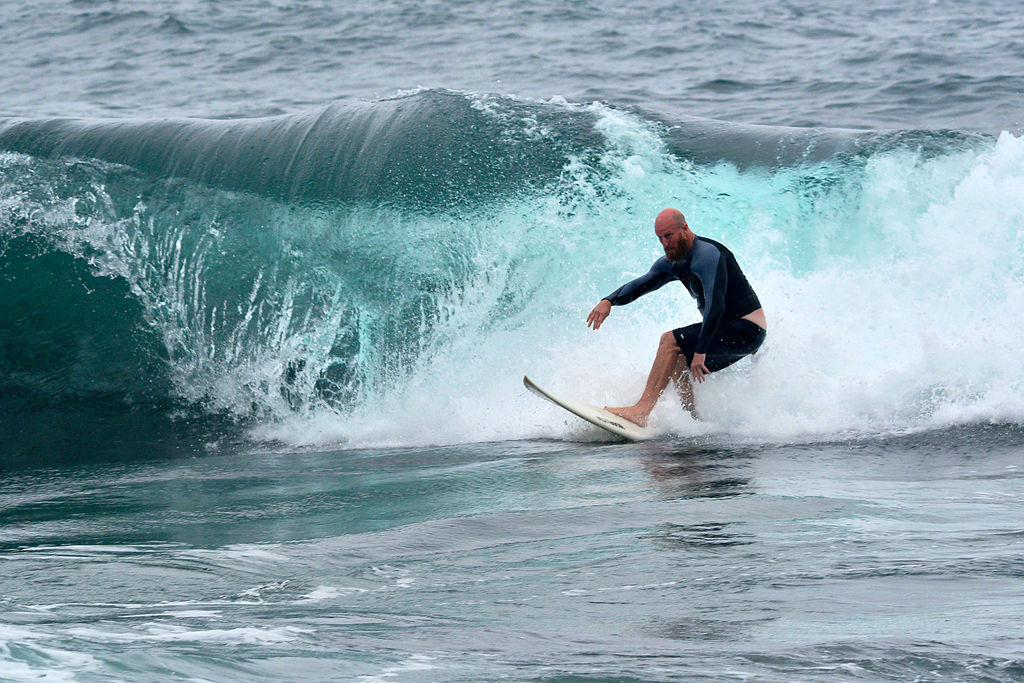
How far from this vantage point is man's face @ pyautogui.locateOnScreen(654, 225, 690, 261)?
6586 millimetres

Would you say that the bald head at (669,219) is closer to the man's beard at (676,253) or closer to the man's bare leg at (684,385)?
the man's beard at (676,253)

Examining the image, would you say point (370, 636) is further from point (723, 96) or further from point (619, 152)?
point (723, 96)

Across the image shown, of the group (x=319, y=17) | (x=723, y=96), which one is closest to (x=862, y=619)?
(x=723, y=96)

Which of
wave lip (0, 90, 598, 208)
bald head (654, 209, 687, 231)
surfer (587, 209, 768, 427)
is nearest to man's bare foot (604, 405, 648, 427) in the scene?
surfer (587, 209, 768, 427)

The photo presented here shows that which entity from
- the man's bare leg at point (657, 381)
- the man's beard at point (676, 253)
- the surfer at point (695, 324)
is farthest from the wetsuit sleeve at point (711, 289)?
the man's bare leg at point (657, 381)

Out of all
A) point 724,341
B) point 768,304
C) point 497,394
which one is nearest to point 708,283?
point 724,341

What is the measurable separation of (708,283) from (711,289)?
46mm

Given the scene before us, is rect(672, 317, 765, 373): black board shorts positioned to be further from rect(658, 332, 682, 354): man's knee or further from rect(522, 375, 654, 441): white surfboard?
rect(522, 375, 654, 441): white surfboard

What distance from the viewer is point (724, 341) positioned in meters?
6.83

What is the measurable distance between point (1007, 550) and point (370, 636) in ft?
7.69

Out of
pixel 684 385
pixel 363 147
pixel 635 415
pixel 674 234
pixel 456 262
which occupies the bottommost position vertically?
pixel 635 415

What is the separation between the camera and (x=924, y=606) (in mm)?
3363

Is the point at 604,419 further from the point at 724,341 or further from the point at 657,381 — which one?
the point at 724,341

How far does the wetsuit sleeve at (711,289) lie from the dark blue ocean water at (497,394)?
623 millimetres
